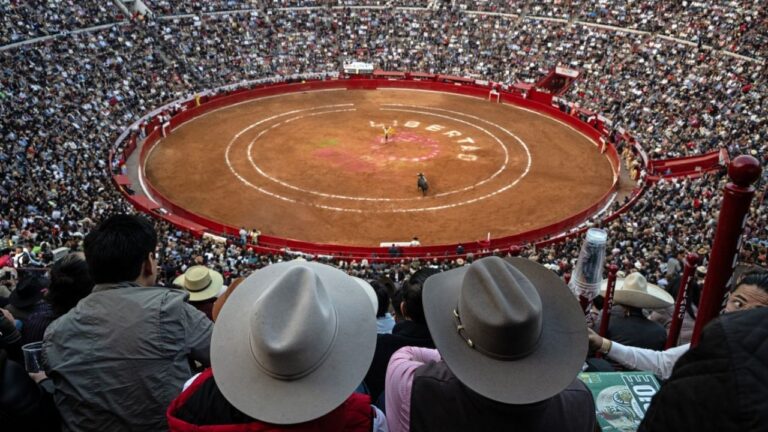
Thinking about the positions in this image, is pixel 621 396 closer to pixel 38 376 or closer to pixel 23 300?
pixel 38 376

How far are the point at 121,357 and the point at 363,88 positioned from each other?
152ft

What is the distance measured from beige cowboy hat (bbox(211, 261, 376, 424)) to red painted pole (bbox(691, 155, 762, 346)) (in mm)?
2448

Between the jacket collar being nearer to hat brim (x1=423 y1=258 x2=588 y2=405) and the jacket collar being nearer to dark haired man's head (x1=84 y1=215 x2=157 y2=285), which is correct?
dark haired man's head (x1=84 y1=215 x2=157 y2=285)

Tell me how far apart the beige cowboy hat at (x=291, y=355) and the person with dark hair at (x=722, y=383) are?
5.09ft

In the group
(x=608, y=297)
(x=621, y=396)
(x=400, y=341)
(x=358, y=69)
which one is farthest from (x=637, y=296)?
(x=358, y=69)

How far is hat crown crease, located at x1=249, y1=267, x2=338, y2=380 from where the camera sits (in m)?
2.94

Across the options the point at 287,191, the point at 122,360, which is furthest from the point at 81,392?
the point at 287,191

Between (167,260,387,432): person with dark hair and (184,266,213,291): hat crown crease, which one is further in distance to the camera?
(184,266,213,291): hat crown crease

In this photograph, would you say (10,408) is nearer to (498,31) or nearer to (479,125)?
(479,125)

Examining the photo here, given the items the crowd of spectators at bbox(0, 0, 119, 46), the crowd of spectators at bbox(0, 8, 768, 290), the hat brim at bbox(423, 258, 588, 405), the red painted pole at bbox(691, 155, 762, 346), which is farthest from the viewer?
the crowd of spectators at bbox(0, 0, 119, 46)

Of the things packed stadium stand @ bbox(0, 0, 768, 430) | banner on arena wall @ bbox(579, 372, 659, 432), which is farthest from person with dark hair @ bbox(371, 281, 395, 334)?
packed stadium stand @ bbox(0, 0, 768, 430)

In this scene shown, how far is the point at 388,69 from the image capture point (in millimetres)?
50719

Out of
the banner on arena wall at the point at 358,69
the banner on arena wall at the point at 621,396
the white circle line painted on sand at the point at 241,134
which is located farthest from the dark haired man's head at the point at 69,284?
the banner on arena wall at the point at 358,69

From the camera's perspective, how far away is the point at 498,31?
52188mm
